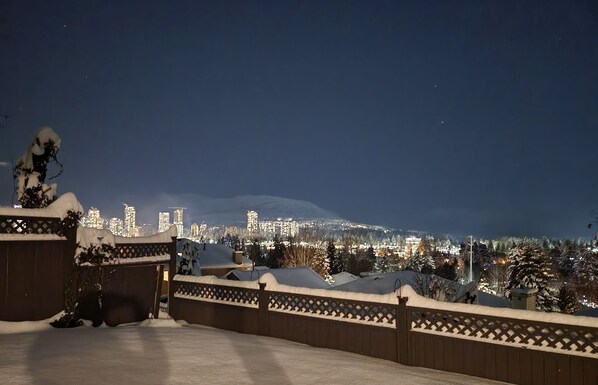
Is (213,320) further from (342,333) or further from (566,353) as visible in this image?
(566,353)

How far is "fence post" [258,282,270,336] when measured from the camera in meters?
9.13

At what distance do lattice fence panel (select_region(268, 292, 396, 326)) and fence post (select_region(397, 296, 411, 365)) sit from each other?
6.1 inches

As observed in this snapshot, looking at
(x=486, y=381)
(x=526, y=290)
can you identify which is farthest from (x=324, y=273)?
(x=486, y=381)

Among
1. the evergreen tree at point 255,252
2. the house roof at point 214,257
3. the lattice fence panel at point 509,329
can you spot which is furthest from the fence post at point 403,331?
the evergreen tree at point 255,252

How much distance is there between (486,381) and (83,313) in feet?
24.0

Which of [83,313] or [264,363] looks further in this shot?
[83,313]

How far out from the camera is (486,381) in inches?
257

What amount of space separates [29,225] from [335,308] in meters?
5.68

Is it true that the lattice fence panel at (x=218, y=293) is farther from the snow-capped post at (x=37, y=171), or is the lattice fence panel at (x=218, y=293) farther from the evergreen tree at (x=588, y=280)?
the evergreen tree at (x=588, y=280)

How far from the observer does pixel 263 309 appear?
30.2 feet

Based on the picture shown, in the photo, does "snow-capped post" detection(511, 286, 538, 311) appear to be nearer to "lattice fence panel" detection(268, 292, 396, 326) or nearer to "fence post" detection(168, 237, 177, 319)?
"lattice fence panel" detection(268, 292, 396, 326)

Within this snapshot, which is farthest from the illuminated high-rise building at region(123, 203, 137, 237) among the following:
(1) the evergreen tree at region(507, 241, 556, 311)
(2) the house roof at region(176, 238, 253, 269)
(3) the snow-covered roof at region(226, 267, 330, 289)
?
(1) the evergreen tree at region(507, 241, 556, 311)

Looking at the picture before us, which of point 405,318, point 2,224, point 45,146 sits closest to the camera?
point 405,318

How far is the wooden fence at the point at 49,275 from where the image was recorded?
8.06 m
